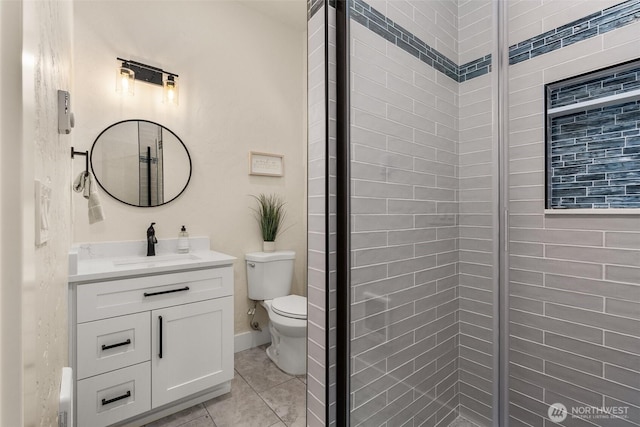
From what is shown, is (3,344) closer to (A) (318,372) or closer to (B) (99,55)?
(A) (318,372)

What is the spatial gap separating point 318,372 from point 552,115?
4.03 ft

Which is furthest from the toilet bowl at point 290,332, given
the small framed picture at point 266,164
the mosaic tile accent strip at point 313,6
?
the mosaic tile accent strip at point 313,6

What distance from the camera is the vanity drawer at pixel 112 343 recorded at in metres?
1.43

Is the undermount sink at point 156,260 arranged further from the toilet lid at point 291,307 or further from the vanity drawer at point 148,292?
the toilet lid at point 291,307

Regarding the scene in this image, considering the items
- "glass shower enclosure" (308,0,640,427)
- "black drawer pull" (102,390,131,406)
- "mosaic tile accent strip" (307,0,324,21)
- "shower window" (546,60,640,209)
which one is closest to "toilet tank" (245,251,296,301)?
"black drawer pull" (102,390,131,406)

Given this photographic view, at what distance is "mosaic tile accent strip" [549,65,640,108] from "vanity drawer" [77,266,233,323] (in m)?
1.79

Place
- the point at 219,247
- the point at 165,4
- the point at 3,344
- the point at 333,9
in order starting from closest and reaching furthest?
the point at 3,344, the point at 333,9, the point at 165,4, the point at 219,247

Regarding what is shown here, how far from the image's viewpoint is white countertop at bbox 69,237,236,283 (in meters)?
1.47

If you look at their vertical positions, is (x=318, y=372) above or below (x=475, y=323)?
below

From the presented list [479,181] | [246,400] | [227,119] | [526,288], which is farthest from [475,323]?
[227,119]

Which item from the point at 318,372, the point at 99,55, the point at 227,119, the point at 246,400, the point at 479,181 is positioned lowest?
the point at 246,400

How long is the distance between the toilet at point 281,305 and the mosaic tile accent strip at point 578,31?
68.7 inches

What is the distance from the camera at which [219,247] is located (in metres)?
2.41

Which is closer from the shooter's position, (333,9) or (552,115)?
(552,115)
